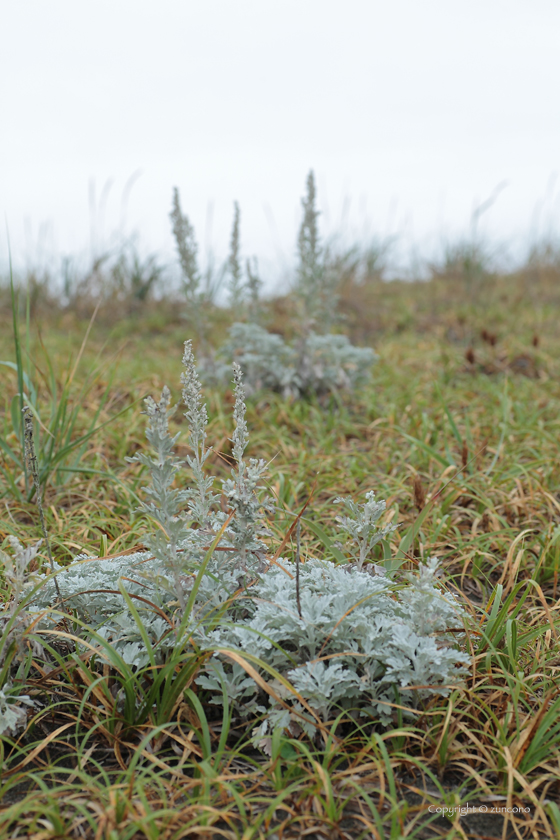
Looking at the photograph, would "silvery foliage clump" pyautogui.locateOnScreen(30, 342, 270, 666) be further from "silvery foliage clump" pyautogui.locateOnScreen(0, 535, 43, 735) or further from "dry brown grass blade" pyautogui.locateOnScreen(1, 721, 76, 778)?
"dry brown grass blade" pyautogui.locateOnScreen(1, 721, 76, 778)

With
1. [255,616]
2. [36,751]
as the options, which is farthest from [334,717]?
[36,751]

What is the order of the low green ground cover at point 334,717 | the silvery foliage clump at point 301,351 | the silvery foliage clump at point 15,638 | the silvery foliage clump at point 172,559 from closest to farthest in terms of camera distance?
the low green ground cover at point 334,717
the silvery foliage clump at point 15,638
the silvery foliage clump at point 172,559
the silvery foliage clump at point 301,351

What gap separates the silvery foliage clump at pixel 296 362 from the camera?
12.8 feet

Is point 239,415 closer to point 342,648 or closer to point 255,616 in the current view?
point 255,616

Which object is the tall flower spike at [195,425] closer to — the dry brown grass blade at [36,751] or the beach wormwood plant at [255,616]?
the beach wormwood plant at [255,616]

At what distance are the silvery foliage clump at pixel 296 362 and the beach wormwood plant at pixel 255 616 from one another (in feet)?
7.38

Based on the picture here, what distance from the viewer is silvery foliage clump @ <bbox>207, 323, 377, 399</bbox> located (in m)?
3.90

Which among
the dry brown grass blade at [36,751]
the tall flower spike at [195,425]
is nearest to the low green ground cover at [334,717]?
the dry brown grass blade at [36,751]

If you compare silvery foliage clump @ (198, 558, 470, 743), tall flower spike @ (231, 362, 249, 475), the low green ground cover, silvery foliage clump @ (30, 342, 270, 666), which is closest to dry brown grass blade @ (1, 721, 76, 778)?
the low green ground cover

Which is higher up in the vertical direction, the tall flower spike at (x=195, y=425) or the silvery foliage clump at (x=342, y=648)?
the tall flower spike at (x=195, y=425)

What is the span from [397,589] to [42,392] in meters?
3.15

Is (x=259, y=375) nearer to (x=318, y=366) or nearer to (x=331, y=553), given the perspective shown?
(x=318, y=366)

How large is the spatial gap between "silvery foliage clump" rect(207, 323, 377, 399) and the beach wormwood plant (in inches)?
88.6

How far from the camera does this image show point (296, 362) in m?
4.05
